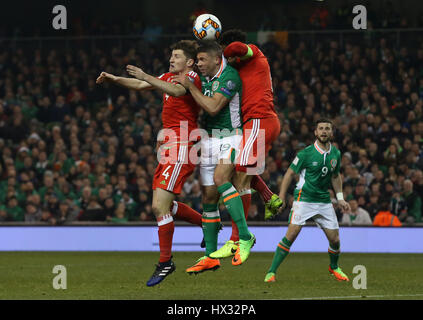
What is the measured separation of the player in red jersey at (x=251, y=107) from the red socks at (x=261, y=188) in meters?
0.24

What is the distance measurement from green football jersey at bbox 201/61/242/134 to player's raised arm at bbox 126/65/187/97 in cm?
32

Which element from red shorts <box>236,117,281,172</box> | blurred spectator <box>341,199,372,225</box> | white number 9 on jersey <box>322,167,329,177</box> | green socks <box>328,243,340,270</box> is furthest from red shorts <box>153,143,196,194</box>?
blurred spectator <box>341,199,372,225</box>

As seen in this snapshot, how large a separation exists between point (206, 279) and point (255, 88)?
290 centimetres

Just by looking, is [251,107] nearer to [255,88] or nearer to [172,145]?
[255,88]

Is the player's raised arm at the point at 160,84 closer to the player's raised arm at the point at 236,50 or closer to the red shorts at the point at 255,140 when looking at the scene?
the player's raised arm at the point at 236,50

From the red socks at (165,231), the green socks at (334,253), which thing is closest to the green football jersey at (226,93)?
the red socks at (165,231)

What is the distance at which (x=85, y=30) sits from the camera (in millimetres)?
24844

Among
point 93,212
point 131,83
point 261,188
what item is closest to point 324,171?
point 261,188

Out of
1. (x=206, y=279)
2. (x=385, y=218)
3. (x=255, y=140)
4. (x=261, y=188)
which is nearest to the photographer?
(x=255, y=140)

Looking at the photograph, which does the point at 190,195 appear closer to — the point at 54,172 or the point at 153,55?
the point at 54,172

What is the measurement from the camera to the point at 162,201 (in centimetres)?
941

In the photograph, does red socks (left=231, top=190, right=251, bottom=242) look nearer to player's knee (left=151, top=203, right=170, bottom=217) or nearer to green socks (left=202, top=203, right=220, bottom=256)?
green socks (left=202, top=203, right=220, bottom=256)

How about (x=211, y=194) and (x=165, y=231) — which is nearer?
(x=165, y=231)

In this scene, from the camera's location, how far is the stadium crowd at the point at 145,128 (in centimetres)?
1873
